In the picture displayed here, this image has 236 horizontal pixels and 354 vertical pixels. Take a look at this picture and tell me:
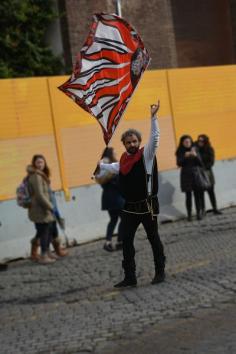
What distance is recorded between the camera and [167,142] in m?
15.3

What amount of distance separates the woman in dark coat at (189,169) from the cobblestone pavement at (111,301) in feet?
8.99

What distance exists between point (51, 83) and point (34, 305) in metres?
5.90

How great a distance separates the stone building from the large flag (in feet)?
36.8

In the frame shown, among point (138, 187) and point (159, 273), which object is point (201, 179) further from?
point (138, 187)

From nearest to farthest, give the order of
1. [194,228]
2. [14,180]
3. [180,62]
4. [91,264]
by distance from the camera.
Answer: [91,264] < [14,180] < [194,228] < [180,62]

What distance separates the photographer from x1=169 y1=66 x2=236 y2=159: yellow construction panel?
51.0ft

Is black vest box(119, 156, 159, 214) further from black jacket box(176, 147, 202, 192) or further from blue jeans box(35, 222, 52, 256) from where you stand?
black jacket box(176, 147, 202, 192)

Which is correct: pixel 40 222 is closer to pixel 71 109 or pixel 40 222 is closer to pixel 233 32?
pixel 71 109

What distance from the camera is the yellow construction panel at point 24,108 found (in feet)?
40.8

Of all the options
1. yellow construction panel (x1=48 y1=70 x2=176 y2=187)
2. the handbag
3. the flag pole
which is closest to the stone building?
the flag pole

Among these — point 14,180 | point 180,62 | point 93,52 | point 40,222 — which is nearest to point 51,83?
point 14,180

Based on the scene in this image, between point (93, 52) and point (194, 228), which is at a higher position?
point (93, 52)

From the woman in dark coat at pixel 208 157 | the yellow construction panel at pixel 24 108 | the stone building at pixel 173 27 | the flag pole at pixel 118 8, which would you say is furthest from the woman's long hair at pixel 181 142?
the flag pole at pixel 118 8

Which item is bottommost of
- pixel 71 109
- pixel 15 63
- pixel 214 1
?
pixel 71 109
